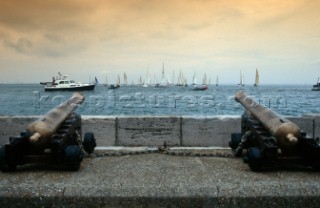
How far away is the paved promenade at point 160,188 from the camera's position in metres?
4.29

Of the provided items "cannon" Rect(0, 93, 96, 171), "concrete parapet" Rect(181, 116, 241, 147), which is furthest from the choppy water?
"cannon" Rect(0, 93, 96, 171)

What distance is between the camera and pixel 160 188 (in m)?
4.44


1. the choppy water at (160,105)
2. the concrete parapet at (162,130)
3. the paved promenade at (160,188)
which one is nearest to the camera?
the paved promenade at (160,188)

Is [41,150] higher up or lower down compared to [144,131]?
higher up

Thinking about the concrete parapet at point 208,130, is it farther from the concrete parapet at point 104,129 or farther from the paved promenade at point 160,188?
the paved promenade at point 160,188

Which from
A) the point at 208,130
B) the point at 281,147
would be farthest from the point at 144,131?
the point at 281,147

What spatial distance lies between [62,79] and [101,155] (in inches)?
4700

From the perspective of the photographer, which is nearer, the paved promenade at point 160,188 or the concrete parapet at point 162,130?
the paved promenade at point 160,188

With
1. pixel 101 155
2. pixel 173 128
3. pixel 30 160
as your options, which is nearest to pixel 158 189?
pixel 30 160

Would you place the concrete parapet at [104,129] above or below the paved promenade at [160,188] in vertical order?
above

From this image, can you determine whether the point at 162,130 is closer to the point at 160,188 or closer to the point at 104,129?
the point at 104,129

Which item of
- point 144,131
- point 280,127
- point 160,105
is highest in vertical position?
point 280,127

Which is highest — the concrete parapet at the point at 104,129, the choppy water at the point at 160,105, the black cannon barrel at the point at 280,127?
the black cannon barrel at the point at 280,127

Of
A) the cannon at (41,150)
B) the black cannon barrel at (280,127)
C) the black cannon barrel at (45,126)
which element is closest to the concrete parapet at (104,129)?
the black cannon barrel at (45,126)
